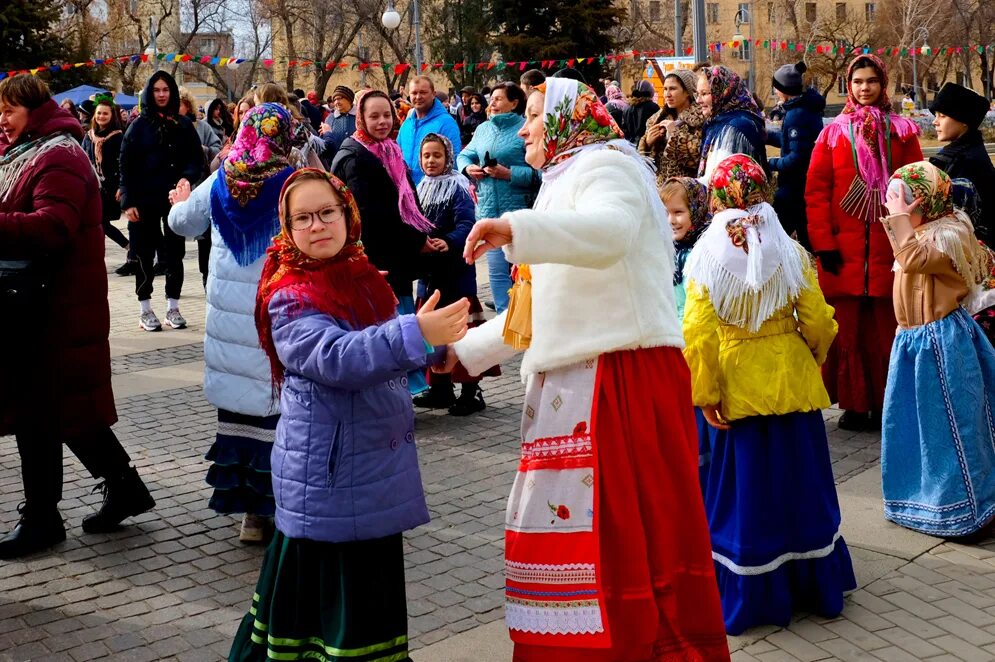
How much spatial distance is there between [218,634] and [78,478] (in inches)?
92.7

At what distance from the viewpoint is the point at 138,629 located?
4.46 meters

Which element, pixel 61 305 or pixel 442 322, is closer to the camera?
pixel 442 322

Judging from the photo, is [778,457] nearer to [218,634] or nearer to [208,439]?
[218,634]

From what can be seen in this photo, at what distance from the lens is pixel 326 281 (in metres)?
3.52

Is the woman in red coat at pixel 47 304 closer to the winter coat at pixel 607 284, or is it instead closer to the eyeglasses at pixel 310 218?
the eyeglasses at pixel 310 218

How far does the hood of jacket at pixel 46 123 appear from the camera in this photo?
511cm

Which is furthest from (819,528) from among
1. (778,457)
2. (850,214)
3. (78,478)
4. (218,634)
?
(78,478)

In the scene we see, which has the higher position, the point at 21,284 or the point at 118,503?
the point at 21,284

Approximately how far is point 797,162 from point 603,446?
5474 millimetres

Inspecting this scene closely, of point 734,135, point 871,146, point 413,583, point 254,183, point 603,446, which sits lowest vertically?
point 413,583

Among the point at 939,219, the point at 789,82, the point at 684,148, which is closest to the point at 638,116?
the point at 789,82

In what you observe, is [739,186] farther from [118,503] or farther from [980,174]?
[118,503]

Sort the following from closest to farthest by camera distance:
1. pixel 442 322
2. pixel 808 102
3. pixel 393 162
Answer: pixel 442 322 → pixel 393 162 → pixel 808 102

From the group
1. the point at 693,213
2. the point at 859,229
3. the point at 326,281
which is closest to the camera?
the point at 326,281
